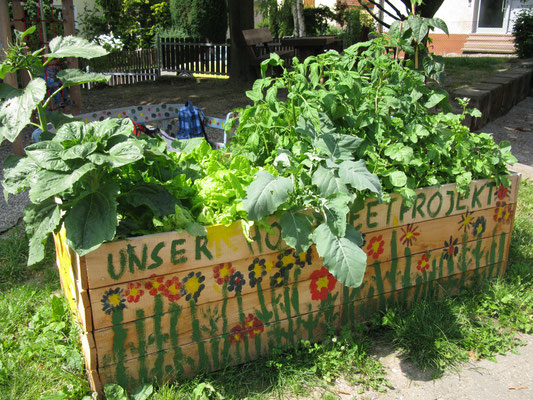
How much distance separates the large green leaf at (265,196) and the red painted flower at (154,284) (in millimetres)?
497

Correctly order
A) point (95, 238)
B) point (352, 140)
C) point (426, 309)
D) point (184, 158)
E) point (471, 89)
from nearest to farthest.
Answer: point (95, 238) < point (352, 140) < point (184, 158) < point (426, 309) < point (471, 89)

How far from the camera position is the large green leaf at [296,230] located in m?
2.32

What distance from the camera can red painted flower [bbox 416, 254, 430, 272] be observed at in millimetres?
2988

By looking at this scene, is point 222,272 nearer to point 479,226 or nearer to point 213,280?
point 213,280

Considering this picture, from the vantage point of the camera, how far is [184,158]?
2785 millimetres

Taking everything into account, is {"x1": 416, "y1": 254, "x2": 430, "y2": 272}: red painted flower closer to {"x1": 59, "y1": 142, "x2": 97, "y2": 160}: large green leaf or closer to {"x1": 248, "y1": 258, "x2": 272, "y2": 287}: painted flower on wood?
{"x1": 248, "y1": 258, "x2": 272, "y2": 287}: painted flower on wood

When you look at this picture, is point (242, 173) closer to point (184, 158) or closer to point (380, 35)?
point (184, 158)

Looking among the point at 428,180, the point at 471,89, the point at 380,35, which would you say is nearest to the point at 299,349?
the point at 428,180

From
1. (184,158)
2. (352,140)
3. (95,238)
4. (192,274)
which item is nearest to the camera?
(95,238)

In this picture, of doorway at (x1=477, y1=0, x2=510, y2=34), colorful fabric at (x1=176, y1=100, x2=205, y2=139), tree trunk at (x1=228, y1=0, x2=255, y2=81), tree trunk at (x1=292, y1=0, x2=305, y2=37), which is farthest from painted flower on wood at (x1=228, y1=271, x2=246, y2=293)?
tree trunk at (x1=292, y1=0, x2=305, y2=37)

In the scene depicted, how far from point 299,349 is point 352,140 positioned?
45.2 inches

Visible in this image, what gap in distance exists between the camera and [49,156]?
2.03 meters

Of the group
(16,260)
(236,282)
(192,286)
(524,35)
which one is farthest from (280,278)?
(524,35)

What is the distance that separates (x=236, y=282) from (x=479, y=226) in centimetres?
157
